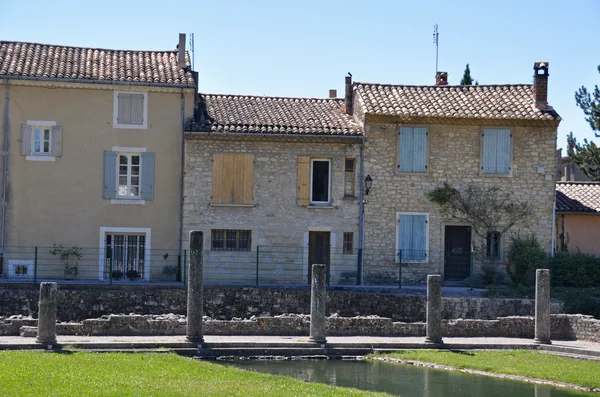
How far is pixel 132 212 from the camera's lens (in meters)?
33.3

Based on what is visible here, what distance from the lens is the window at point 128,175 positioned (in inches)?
1312

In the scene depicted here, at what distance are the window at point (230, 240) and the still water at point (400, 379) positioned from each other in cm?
1121

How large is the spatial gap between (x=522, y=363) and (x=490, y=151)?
13.5m

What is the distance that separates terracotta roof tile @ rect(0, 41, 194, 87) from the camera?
33125 mm

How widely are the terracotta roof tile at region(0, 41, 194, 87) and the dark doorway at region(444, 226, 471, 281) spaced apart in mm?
10485

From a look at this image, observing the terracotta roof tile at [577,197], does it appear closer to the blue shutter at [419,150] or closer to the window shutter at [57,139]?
the blue shutter at [419,150]

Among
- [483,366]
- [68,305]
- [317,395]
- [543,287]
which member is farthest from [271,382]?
[68,305]

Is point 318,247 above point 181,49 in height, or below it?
below

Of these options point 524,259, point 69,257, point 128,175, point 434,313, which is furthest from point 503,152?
point 69,257

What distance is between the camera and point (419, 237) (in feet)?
112

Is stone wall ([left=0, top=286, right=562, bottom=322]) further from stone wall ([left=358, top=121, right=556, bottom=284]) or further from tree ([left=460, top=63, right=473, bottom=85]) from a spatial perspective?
tree ([left=460, top=63, right=473, bottom=85])

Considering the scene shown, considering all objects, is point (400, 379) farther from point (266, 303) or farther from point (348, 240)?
point (348, 240)

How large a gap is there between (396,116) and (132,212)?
9573 millimetres

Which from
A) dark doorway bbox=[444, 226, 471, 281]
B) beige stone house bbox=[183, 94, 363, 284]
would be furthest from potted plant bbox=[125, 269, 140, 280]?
dark doorway bbox=[444, 226, 471, 281]
